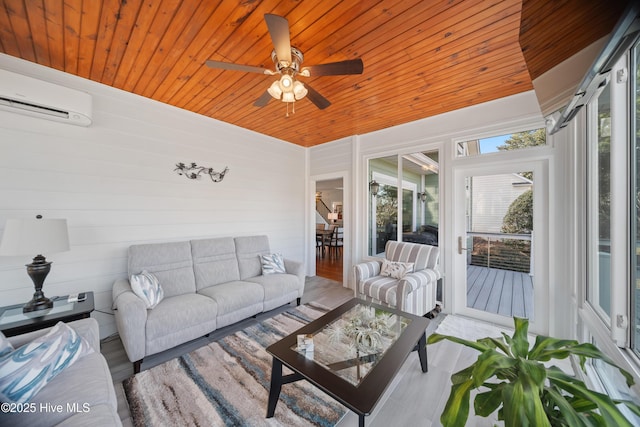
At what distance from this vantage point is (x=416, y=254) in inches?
130

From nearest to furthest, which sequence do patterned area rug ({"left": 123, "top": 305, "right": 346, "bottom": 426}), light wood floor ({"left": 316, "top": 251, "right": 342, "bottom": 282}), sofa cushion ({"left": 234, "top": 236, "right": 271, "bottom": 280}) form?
1. patterned area rug ({"left": 123, "top": 305, "right": 346, "bottom": 426})
2. sofa cushion ({"left": 234, "top": 236, "right": 271, "bottom": 280})
3. light wood floor ({"left": 316, "top": 251, "right": 342, "bottom": 282})

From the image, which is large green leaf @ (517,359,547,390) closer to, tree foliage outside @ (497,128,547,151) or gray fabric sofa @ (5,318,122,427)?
gray fabric sofa @ (5,318,122,427)

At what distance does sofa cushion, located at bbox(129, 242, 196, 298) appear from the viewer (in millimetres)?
2629

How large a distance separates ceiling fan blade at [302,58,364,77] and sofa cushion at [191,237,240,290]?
8.54 feet

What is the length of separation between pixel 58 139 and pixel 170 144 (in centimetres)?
102

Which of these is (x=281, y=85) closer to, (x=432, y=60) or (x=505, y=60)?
(x=432, y=60)

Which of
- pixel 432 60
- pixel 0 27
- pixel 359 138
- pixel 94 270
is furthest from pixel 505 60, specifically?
pixel 94 270

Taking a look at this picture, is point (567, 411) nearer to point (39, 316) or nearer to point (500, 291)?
point (500, 291)

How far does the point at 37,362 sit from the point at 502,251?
170 inches

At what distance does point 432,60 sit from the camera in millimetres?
2088

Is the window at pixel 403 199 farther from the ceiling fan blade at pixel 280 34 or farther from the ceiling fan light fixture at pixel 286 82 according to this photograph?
the ceiling fan blade at pixel 280 34

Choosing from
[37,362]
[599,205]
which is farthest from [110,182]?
[599,205]

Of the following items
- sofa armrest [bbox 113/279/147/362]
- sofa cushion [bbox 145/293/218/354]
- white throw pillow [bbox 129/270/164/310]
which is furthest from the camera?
white throw pillow [bbox 129/270/164/310]

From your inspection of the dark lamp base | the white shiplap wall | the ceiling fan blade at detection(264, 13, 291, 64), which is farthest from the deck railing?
the dark lamp base
